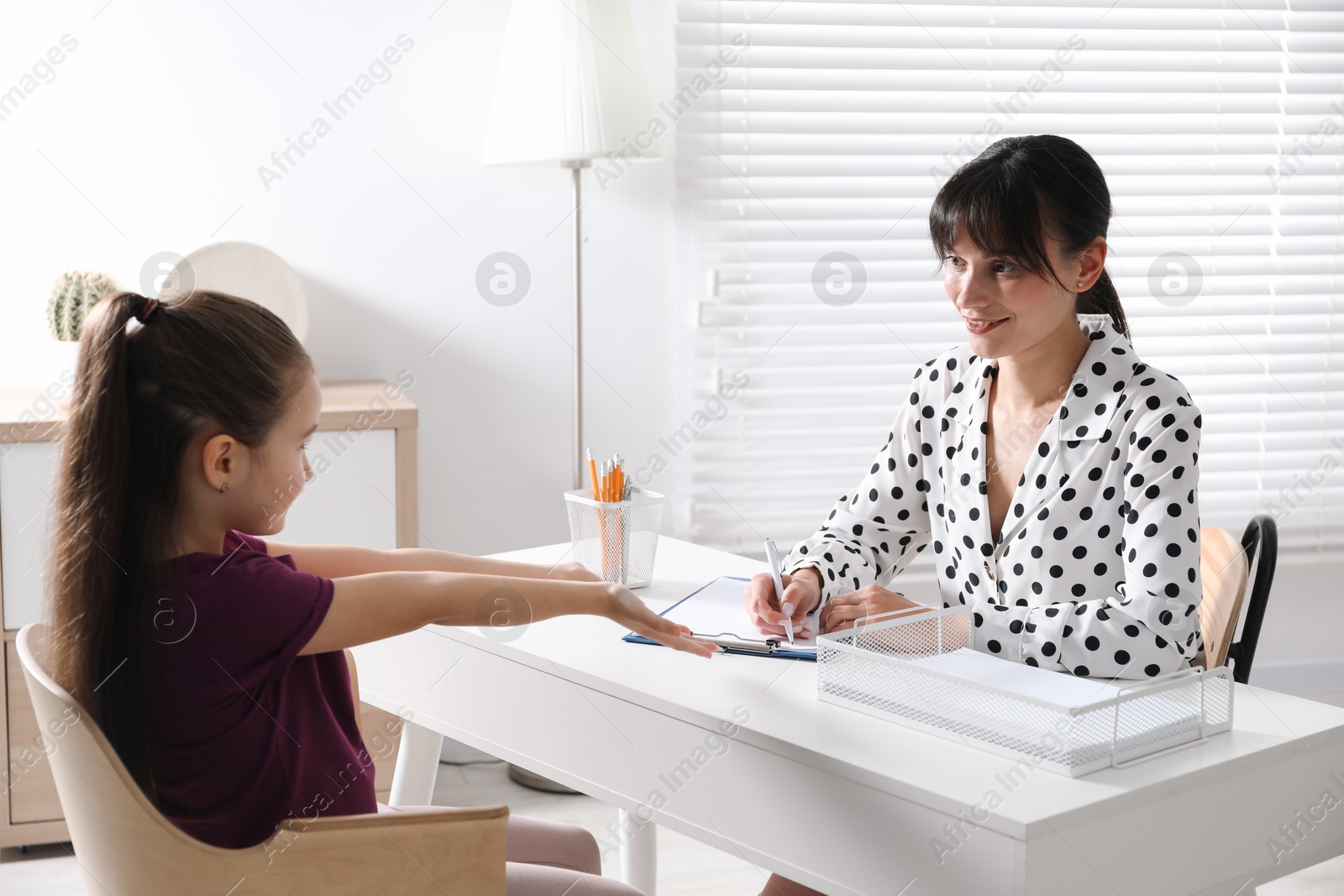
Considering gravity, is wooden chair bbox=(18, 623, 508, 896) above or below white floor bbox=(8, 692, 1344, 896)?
above

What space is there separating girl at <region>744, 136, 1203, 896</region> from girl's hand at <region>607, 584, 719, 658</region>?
210 mm

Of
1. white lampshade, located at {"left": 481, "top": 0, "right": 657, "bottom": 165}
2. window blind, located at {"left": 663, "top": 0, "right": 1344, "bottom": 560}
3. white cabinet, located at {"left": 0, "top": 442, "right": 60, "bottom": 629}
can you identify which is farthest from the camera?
window blind, located at {"left": 663, "top": 0, "right": 1344, "bottom": 560}

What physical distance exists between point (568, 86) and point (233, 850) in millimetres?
1899

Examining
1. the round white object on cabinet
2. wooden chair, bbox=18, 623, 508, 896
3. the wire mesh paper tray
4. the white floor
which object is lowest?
the white floor

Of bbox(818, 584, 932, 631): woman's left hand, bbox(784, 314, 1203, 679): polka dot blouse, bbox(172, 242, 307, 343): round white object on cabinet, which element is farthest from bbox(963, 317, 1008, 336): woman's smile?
bbox(172, 242, 307, 343): round white object on cabinet

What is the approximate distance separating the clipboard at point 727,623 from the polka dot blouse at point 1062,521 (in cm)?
12

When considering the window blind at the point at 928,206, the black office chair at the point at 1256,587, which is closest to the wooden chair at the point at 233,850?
the black office chair at the point at 1256,587

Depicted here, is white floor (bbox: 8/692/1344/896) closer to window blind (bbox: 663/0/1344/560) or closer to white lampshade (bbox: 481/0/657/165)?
window blind (bbox: 663/0/1344/560)

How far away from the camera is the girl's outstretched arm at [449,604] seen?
3.63 ft

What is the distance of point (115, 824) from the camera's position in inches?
39.9

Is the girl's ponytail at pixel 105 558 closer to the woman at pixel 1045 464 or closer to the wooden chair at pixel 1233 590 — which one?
the woman at pixel 1045 464

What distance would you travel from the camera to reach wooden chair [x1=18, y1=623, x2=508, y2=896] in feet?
3.28

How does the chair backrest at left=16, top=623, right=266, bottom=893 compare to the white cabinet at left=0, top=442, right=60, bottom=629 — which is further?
the white cabinet at left=0, top=442, right=60, bottom=629

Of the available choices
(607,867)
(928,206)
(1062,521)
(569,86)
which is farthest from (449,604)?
(928,206)
